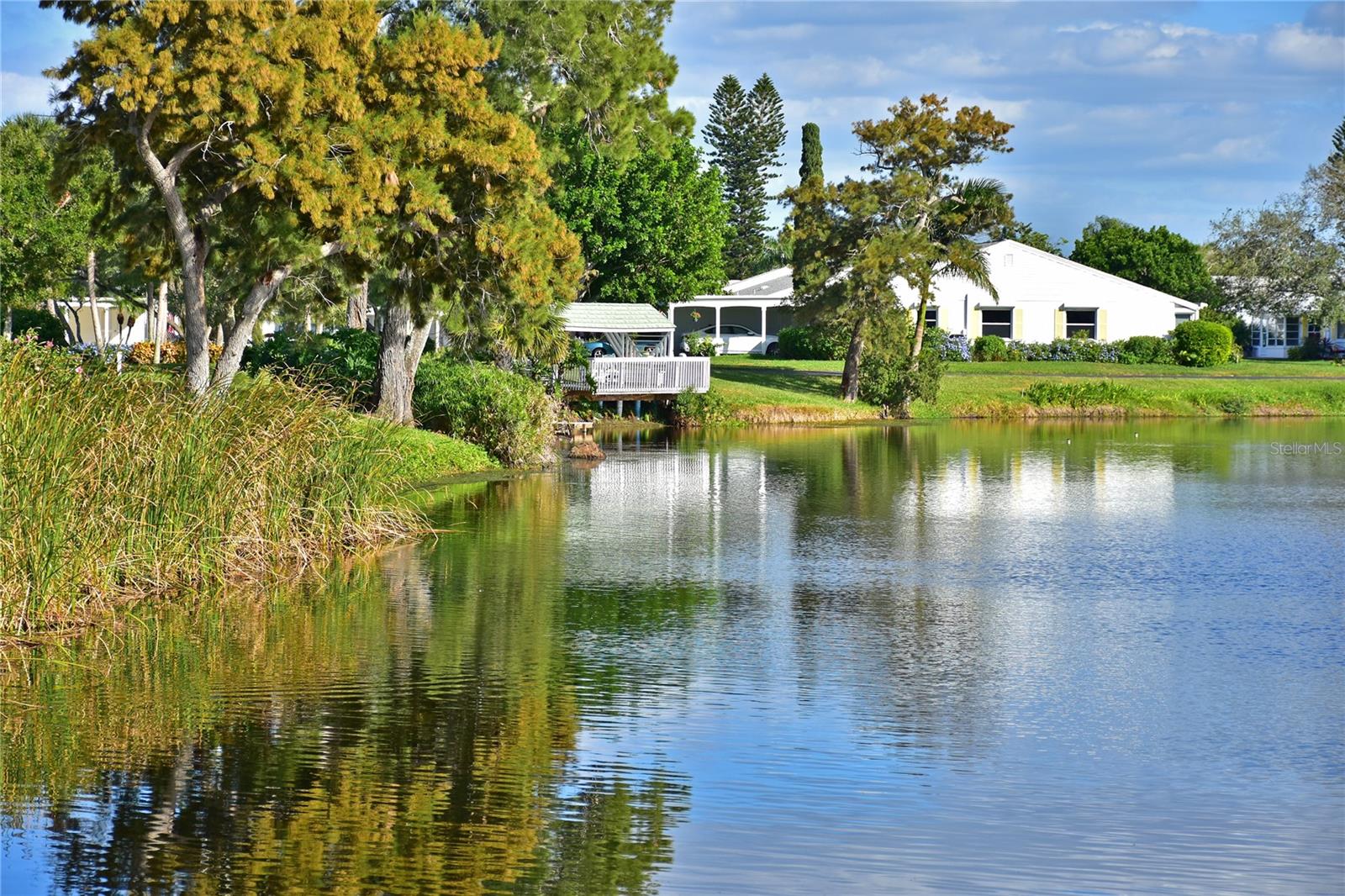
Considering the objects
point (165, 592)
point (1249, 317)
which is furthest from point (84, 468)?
point (1249, 317)

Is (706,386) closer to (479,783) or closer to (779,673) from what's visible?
(779,673)

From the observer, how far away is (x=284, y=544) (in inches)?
727

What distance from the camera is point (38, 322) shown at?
63.3 m

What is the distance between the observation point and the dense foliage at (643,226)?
59594 millimetres

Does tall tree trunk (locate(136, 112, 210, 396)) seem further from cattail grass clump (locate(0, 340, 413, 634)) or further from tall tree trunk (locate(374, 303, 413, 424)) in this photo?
tall tree trunk (locate(374, 303, 413, 424))

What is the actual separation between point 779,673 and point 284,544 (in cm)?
727

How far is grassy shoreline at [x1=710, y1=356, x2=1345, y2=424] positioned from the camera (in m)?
52.7

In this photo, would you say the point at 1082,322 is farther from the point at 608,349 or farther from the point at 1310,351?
the point at 608,349

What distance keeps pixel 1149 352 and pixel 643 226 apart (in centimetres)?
2307

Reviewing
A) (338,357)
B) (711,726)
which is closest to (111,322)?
(338,357)

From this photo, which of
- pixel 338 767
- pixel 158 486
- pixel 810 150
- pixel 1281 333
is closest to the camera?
pixel 338 767

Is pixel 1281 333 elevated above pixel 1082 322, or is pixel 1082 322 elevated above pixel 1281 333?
pixel 1082 322

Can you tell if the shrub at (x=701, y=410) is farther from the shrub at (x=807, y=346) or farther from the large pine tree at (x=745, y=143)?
the large pine tree at (x=745, y=143)

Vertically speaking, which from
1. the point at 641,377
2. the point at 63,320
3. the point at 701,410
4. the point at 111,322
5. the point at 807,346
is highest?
the point at 111,322
